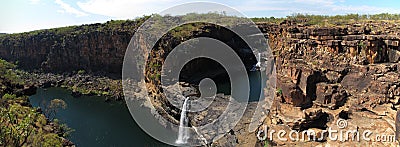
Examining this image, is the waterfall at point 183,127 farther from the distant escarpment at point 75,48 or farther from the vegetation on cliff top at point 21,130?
the distant escarpment at point 75,48

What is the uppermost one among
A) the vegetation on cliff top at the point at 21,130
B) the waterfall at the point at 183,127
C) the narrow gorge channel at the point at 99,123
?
the vegetation on cliff top at the point at 21,130

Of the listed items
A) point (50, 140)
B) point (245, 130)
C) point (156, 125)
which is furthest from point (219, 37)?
point (50, 140)

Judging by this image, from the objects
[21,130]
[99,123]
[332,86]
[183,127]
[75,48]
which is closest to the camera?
[21,130]

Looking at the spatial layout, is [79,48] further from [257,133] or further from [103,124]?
[257,133]

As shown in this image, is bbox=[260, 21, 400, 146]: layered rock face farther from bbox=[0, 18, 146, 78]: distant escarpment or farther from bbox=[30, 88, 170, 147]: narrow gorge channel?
bbox=[0, 18, 146, 78]: distant escarpment

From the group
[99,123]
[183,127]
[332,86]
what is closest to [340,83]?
[332,86]

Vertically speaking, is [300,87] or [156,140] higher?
[300,87]

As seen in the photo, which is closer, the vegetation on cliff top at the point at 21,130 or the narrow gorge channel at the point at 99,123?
the vegetation on cliff top at the point at 21,130

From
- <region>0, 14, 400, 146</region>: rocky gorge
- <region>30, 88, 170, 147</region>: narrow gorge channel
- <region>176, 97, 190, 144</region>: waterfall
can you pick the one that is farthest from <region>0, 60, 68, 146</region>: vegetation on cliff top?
<region>0, 14, 400, 146</region>: rocky gorge

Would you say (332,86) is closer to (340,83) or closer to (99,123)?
(340,83)

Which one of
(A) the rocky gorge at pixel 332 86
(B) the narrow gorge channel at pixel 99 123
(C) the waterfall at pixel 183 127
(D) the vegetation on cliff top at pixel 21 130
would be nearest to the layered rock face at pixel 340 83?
(A) the rocky gorge at pixel 332 86

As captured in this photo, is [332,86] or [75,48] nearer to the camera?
[332,86]
